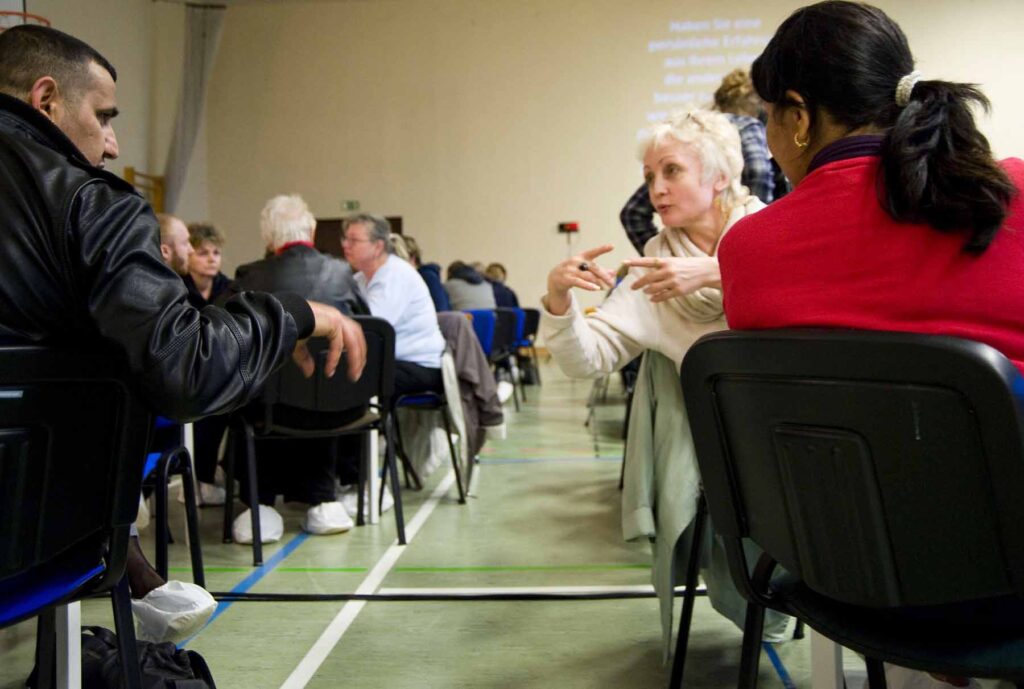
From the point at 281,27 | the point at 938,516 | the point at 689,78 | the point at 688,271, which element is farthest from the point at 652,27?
the point at 938,516

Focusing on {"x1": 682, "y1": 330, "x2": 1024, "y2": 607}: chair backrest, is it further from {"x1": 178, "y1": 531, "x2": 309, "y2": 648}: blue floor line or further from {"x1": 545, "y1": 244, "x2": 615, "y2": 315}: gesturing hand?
{"x1": 178, "y1": 531, "x2": 309, "y2": 648}: blue floor line

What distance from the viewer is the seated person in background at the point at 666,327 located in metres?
1.83

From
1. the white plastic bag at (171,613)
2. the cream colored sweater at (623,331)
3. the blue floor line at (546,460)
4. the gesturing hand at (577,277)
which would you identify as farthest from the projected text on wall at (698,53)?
the white plastic bag at (171,613)

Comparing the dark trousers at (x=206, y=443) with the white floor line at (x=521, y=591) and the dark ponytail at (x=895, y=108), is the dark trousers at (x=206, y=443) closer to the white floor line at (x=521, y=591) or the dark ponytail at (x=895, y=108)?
the white floor line at (x=521, y=591)

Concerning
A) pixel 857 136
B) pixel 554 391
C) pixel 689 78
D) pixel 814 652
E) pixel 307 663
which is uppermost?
pixel 689 78

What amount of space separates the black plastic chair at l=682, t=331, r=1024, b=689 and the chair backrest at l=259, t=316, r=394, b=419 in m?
2.08

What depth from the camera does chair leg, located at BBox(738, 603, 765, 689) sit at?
1.15 meters

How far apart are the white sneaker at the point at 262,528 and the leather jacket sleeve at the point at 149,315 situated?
2.09 m

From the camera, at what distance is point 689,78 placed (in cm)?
1212

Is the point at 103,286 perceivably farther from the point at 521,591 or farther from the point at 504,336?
the point at 504,336

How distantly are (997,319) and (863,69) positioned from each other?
0.37 meters

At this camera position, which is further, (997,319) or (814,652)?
(814,652)

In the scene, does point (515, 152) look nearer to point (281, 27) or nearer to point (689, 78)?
point (689, 78)

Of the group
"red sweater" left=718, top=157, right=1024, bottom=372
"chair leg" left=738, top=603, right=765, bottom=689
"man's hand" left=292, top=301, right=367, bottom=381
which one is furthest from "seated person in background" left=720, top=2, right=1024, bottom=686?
"man's hand" left=292, top=301, right=367, bottom=381
